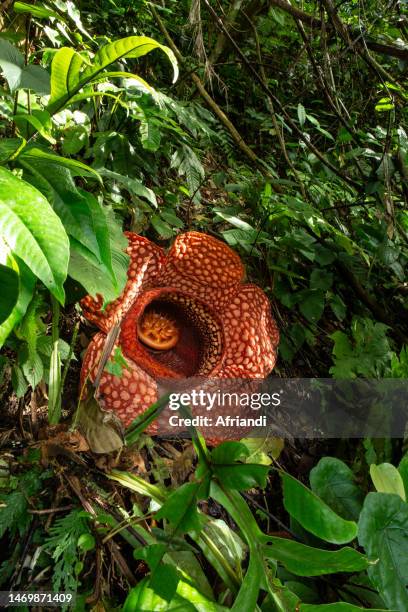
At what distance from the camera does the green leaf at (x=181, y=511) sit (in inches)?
37.1

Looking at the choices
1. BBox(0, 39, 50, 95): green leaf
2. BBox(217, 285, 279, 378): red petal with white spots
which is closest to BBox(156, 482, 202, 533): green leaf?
BBox(217, 285, 279, 378): red petal with white spots

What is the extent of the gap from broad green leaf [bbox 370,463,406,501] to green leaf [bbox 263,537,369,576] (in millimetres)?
299

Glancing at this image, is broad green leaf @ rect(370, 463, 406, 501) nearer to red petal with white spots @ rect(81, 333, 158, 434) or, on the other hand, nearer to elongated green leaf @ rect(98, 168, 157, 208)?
red petal with white spots @ rect(81, 333, 158, 434)

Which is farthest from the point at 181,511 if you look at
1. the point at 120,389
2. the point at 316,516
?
the point at 120,389

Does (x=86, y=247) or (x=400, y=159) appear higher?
(x=400, y=159)

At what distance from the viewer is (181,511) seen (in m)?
0.95

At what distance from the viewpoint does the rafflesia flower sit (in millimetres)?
1343

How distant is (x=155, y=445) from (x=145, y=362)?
0.23 m

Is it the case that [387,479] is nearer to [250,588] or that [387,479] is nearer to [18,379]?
[250,588]

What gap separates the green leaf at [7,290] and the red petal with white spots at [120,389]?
61 cm

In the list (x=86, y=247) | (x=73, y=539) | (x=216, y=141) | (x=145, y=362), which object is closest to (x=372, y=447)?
(x=145, y=362)

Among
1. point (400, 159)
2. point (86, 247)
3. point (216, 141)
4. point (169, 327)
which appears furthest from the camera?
point (216, 141)

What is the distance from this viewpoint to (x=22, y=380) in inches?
43.4

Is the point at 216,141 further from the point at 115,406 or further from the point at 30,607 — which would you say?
the point at 30,607
